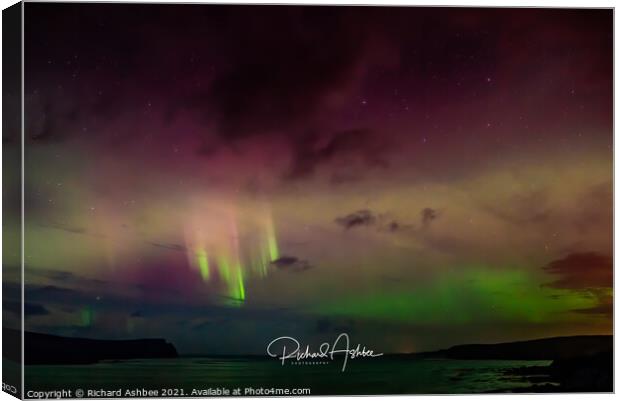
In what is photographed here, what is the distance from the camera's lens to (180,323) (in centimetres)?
810

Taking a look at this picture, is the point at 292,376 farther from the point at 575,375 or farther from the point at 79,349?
the point at 575,375

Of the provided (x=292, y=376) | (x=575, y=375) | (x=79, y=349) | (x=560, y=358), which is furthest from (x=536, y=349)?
(x=79, y=349)

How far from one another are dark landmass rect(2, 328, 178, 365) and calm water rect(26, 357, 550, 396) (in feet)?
0.15

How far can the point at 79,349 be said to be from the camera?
8047 millimetres

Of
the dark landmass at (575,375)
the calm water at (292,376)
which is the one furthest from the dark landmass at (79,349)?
the dark landmass at (575,375)

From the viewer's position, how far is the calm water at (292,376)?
26.4ft

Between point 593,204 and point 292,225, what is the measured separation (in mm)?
2040

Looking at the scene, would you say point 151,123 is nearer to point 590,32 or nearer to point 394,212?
point 394,212

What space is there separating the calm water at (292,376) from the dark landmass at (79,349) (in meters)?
0.05

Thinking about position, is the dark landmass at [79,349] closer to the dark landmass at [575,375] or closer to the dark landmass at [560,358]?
the dark landmass at [560,358]

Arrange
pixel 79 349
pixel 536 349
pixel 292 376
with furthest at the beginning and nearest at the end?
1. pixel 536 349
2. pixel 292 376
3. pixel 79 349

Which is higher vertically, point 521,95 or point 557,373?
point 521,95

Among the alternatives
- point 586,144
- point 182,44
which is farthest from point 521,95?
point 182,44

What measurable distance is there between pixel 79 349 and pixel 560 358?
3.22 m
